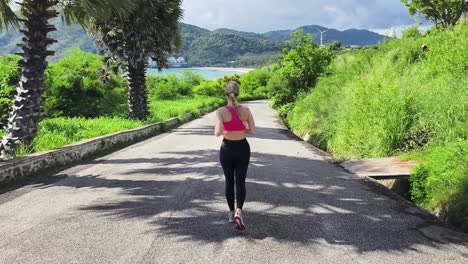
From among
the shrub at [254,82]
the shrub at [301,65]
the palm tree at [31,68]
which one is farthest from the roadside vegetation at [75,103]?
the shrub at [254,82]

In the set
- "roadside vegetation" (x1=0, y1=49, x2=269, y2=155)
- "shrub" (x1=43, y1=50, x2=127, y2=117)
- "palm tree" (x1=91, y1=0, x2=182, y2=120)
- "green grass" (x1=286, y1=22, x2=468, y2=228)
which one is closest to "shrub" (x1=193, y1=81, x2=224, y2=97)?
"roadside vegetation" (x1=0, y1=49, x2=269, y2=155)

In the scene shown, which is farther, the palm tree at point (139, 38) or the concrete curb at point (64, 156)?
the palm tree at point (139, 38)

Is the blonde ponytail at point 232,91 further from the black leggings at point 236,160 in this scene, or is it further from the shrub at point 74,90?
the shrub at point 74,90

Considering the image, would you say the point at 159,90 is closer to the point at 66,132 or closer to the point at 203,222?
the point at 66,132

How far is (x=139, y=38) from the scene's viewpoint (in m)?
22.6

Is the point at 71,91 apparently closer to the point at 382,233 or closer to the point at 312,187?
the point at 312,187

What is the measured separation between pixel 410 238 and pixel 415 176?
2.66 meters

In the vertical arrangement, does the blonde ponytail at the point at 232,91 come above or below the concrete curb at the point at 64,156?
above

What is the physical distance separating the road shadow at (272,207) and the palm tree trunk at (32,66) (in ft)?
8.85

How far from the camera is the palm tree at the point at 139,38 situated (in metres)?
22.5

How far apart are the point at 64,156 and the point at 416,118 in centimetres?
872

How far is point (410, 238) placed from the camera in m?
5.36

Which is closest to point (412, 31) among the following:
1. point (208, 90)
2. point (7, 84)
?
point (7, 84)

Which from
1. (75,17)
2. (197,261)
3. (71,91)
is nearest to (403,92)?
(197,261)
